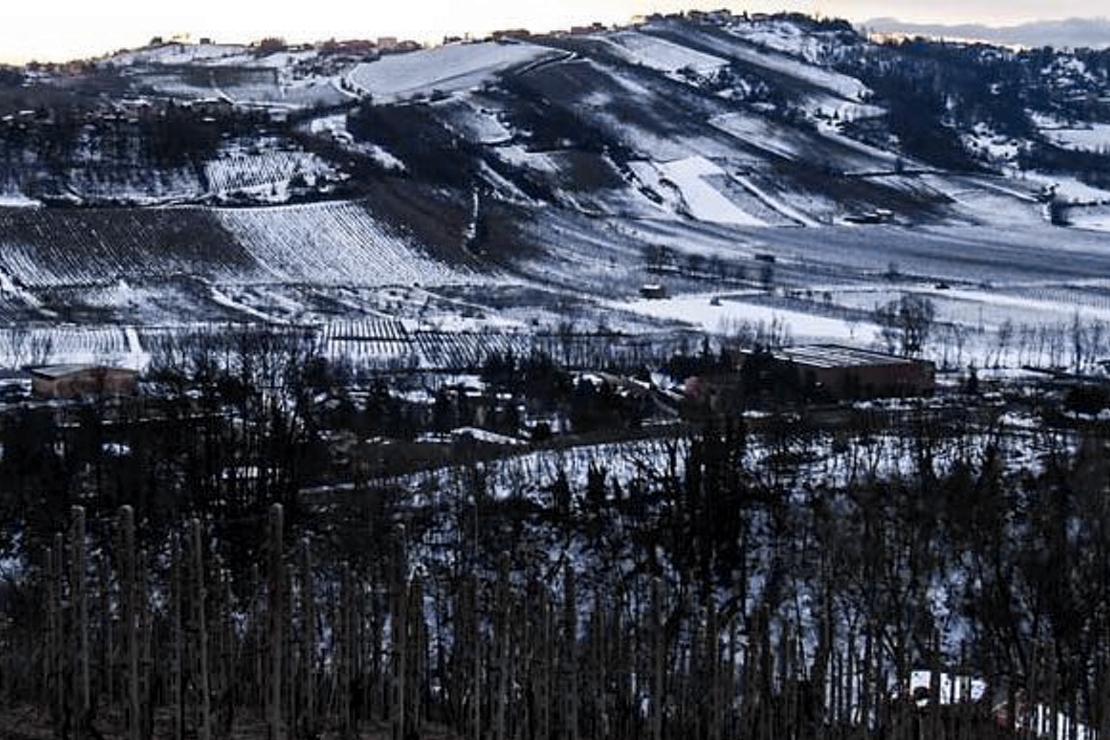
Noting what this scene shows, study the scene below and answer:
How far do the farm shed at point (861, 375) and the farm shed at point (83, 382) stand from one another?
1476 centimetres

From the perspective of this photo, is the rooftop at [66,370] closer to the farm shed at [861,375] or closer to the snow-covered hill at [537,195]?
the snow-covered hill at [537,195]

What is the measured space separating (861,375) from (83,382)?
1730cm

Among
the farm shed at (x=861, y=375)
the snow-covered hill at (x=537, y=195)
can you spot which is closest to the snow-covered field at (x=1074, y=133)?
the snow-covered hill at (x=537, y=195)

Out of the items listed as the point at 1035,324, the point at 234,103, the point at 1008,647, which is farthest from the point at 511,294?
the point at 234,103

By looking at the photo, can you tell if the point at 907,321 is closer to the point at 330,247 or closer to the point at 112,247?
the point at 330,247

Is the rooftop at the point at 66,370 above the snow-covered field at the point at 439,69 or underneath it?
underneath

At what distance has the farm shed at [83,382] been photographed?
34.2 meters

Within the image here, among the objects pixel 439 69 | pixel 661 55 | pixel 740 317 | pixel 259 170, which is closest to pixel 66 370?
pixel 740 317

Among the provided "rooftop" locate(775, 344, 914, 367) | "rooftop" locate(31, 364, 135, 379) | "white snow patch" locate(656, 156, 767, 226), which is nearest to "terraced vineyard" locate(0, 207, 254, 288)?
"rooftop" locate(31, 364, 135, 379)

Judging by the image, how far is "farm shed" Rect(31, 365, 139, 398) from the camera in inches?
1346

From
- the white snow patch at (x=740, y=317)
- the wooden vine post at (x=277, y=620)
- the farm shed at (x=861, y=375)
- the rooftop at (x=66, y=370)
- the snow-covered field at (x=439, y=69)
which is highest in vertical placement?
the wooden vine post at (x=277, y=620)

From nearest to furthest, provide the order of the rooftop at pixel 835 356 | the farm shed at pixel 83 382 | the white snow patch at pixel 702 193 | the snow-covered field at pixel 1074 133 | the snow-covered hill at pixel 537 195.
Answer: the farm shed at pixel 83 382, the rooftop at pixel 835 356, the snow-covered hill at pixel 537 195, the white snow patch at pixel 702 193, the snow-covered field at pixel 1074 133

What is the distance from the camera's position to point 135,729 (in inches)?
308

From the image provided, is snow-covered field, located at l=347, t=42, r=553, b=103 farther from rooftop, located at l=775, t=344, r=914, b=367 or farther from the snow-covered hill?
rooftop, located at l=775, t=344, r=914, b=367
